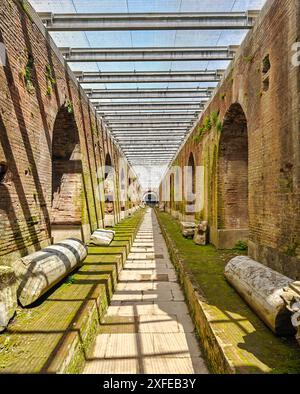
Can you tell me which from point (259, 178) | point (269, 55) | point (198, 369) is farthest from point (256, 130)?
point (198, 369)

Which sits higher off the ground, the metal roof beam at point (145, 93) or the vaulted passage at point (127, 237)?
the metal roof beam at point (145, 93)

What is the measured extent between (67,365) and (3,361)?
2.12ft

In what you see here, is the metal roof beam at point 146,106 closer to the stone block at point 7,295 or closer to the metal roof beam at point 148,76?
the metal roof beam at point 148,76

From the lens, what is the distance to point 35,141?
6.40 meters

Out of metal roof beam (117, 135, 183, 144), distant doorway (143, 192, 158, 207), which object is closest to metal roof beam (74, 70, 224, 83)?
metal roof beam (117, 135, 183, 144)

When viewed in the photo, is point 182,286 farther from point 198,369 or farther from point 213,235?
point 213,235

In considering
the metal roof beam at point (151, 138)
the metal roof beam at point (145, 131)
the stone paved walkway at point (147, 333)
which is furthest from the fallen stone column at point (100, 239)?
the metal roof beam at point (151, 138)

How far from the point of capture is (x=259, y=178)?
6496 mm

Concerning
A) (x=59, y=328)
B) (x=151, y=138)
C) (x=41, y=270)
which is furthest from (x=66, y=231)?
(x=151, y=138)

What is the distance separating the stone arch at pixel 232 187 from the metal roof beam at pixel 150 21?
3.26 meters

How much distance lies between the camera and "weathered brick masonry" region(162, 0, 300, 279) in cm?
491

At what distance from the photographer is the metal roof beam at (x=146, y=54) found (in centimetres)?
805

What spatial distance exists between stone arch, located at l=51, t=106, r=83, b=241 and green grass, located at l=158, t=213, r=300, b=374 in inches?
192

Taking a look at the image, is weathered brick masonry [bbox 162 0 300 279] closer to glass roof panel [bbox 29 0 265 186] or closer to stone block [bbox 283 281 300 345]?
glass roof panel [bbox 29 0 265 186]
